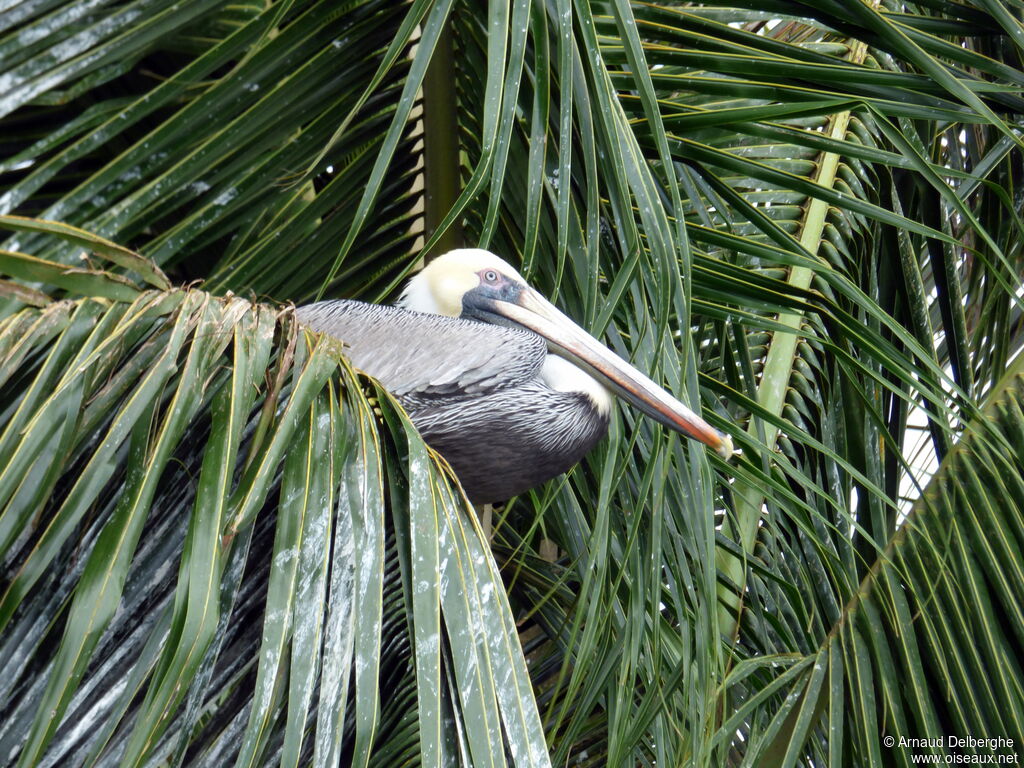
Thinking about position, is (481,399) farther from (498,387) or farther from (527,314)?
(527,314)

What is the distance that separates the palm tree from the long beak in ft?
0.15

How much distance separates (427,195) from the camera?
2711 mm

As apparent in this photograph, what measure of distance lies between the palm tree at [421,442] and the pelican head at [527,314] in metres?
0.05

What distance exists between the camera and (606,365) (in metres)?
A: 2.18

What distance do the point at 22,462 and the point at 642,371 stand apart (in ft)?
4.11

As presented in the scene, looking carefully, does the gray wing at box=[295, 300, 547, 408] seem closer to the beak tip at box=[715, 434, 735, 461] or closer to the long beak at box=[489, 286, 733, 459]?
the long beak at box=[489, 286, 733, 459]

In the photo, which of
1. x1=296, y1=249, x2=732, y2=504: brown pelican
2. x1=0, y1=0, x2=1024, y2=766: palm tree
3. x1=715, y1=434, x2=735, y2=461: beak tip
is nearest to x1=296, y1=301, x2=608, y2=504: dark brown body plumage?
x1=296, y1=249, x2=732, y2=504: brown pelican

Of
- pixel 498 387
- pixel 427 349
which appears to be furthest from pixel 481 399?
pixel 427 349

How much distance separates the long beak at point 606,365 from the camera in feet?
6.50

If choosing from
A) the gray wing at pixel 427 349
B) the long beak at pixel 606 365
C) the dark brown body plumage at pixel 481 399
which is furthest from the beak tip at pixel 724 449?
the gray wing at pixel 427 349

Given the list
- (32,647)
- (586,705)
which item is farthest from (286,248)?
(32,647)

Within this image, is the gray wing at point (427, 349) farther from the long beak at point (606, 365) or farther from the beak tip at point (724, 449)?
the beak tip at point (724, 449)

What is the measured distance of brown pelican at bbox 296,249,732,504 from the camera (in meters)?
2.03

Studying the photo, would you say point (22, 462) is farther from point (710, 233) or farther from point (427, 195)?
point (427, 195)
